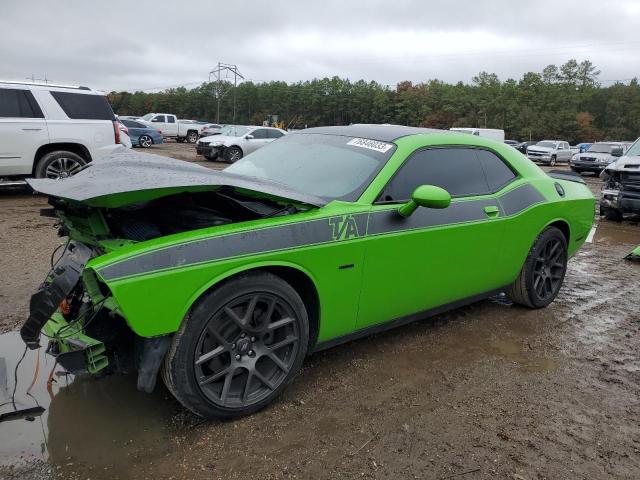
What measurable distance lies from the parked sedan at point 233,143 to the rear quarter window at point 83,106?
930 cm

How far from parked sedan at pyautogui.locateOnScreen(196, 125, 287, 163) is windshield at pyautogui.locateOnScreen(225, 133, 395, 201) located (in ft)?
49.7

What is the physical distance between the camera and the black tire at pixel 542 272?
14.3 ft

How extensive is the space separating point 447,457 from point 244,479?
100cm

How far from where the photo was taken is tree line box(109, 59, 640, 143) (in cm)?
6556

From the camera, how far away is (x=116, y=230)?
8.98 ft

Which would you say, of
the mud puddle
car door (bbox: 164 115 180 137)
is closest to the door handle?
the mud puddle

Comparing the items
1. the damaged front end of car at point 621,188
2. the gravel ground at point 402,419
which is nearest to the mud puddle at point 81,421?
the gravel ground at point 402,419

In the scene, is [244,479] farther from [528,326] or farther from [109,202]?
[528,326]

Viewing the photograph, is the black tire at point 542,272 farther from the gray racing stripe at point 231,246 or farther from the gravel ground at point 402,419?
the gray racing stripe at point 231,246

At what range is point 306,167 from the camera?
351 centimetres

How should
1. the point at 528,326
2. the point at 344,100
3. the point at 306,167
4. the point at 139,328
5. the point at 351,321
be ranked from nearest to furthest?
1. the point at 139,328
2. the point at 351,321
3. the point at 306,167
4. the point at 528,326
5. the point at 344,100

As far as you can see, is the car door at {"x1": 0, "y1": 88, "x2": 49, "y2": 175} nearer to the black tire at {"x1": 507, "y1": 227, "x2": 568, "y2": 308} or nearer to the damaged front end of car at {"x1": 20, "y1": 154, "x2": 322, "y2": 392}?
the damaged front end of car at {"x1": 20, "y1": 154, "x2": 322, "y2": 392}

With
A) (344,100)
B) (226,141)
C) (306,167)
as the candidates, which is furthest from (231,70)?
(306,167)

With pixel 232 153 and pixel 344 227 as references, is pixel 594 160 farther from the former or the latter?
pixel 344 227
